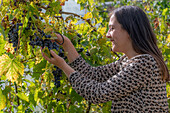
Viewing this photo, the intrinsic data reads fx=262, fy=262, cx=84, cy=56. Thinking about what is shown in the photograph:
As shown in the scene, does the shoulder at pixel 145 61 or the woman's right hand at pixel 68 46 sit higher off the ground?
the woman's right hand at pixel 68 46

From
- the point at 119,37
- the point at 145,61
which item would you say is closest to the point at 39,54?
the point at 119,37

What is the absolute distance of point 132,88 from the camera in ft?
4.15

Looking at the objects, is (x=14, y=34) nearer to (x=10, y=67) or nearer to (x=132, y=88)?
(x=10, y=67)

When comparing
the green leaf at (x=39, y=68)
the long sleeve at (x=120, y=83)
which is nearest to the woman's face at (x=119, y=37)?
the long sleeve at (x=120, y=83)

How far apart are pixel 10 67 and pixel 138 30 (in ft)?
2.20

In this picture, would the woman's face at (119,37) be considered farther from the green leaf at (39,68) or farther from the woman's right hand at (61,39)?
the green leaf at (39,68)

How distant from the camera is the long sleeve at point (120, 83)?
1255 millimetres

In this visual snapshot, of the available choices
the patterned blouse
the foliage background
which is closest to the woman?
the patterned blouse

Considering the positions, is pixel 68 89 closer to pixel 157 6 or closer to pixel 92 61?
pixel 92 61

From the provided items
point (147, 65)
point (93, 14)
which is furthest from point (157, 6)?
point (147, 65)

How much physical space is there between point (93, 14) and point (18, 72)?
28.3 inches

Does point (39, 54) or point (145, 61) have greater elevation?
point (39, 54)

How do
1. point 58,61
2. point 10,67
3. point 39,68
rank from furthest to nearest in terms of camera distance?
1. point 39,68
2. point 58,61
3. point 10,67

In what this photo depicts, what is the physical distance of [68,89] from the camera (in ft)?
5.20
